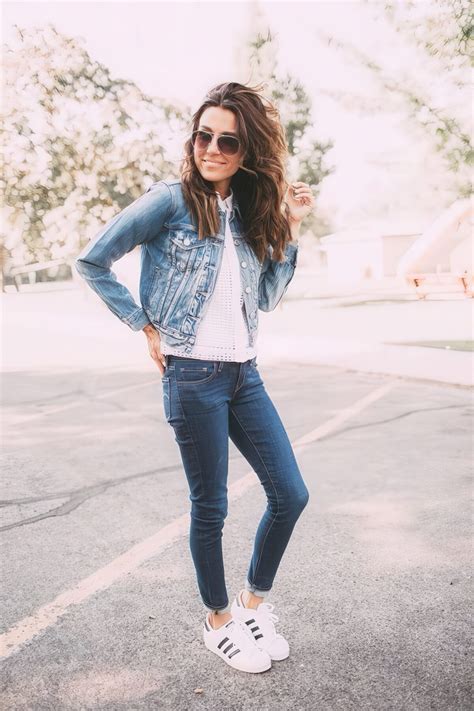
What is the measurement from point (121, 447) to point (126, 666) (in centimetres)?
338

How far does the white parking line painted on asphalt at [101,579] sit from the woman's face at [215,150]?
1.89 metres

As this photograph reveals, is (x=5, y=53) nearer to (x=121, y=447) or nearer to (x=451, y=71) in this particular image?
(x=451, y=71)

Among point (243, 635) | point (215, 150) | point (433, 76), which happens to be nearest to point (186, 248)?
point (215, 150)

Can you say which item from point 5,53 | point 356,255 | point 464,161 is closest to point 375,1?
point 464,161

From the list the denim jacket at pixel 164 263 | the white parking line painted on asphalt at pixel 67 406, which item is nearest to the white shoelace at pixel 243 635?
the denim jacket at pixel 164 263

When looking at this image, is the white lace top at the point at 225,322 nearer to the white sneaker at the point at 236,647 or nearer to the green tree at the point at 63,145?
the white sneaker at the point at 236,647

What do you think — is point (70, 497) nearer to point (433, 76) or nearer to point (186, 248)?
point (186, 248)

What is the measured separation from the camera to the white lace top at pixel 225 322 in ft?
7.90

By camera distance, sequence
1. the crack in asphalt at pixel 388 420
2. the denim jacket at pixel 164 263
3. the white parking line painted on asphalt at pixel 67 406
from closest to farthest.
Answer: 1. the denim jacket at pixel 164 263
2. the crack in asphalt at pixel 388 420
3. the white parking line painted on asphalt at pixel 67 406

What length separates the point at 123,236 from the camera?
7.66 feet

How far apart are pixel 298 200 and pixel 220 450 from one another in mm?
974

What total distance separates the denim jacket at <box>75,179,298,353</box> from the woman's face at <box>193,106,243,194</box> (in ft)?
0.35

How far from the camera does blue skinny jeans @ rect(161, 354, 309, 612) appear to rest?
2393 mm

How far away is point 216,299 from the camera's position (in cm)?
245
